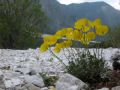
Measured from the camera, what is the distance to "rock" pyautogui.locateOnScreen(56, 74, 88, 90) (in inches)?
190

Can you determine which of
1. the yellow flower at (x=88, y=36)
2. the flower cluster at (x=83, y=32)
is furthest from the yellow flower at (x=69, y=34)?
the yellow flower at (x=88, y=36)

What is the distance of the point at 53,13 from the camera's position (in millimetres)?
44219

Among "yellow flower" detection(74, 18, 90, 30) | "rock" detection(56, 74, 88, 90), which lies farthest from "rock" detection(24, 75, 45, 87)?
"yellow flower" detection(74, 18, 90, 30)

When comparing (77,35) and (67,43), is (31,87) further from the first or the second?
(77,35)

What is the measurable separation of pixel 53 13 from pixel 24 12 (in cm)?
2085

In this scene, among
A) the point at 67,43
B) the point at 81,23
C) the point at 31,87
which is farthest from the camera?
the point at 31,87

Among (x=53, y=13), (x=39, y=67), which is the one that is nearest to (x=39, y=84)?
(x=39, y=67)

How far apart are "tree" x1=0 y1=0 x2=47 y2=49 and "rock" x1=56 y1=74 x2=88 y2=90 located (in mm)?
17890

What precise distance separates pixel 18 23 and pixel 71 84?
18391 millimetres

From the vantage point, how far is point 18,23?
2306 centimetres

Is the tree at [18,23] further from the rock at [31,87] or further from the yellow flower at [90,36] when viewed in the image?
the yellow flower at [90,36]

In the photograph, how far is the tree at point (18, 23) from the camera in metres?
22.9

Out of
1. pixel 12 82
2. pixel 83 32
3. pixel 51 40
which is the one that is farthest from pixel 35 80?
Answer: pixel 83 32

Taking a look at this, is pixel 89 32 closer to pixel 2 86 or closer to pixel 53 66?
pixel 2 86
